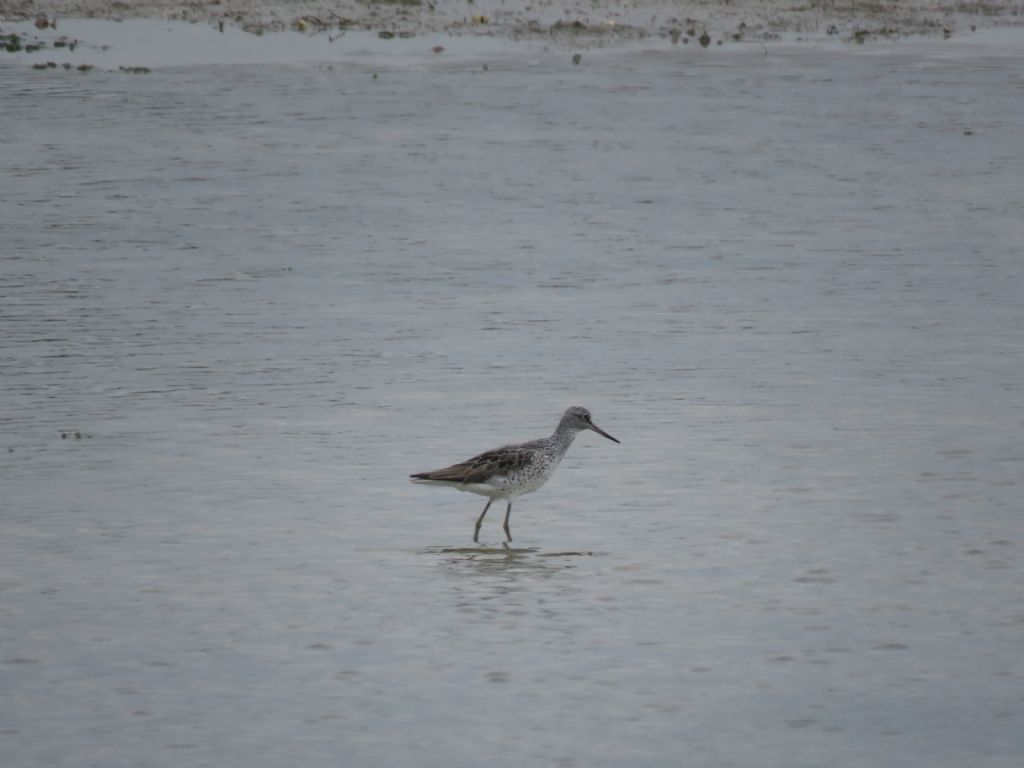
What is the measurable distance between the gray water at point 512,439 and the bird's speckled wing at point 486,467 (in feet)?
1.46

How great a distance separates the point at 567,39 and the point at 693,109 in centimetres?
859

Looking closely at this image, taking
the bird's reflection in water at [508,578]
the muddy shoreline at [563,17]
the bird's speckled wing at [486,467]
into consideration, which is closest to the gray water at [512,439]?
the bird's reflection in water at [508,578]

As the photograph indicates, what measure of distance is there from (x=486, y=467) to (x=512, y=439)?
2103 millimetres

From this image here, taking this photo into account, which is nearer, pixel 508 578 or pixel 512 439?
pixel 508 578

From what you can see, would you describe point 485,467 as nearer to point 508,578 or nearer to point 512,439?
point 508,578

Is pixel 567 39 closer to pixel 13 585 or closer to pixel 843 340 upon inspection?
pixel 843 340

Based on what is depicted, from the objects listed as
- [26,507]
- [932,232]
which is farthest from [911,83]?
→ [26,507]

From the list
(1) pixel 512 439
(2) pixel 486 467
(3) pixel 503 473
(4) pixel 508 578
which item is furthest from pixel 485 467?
(1) pixel 512 439

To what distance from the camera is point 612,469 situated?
14039 millimetres

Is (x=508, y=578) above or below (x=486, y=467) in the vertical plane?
below

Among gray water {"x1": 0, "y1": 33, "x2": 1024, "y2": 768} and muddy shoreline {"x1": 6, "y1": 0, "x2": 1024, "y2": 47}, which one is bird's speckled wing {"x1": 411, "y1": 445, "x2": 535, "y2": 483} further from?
muddy shoreline {"x1": 6, "y1": 0, "x2": 1024, "y2": 47}

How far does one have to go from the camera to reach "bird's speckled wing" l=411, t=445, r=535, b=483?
12391 millimetres

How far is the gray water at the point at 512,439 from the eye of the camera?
934 centimetres

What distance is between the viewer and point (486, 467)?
12.4m
